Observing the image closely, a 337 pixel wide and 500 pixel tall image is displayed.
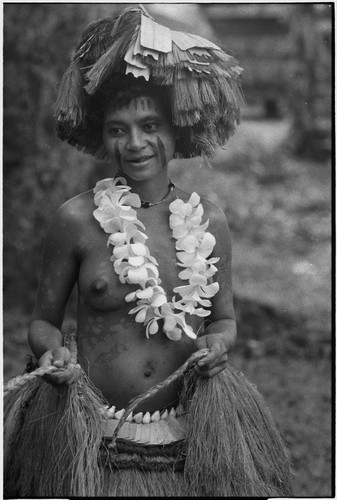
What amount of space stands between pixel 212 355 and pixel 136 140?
1.95ft

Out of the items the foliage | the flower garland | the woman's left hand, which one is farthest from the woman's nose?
the foliage

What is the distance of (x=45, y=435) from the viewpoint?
6.58ft

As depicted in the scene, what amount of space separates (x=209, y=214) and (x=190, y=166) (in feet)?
10.8

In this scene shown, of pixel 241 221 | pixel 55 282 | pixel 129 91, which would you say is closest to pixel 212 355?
pixel 55 282

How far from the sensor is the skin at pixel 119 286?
1992mm

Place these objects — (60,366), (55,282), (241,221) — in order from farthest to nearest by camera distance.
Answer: (241,221) → (55,282) → (60,366)

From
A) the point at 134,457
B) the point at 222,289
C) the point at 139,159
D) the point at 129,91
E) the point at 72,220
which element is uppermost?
the point at 129,91

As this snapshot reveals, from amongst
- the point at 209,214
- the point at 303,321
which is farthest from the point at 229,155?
the point at 209,214

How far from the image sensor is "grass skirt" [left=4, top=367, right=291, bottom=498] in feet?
6.37

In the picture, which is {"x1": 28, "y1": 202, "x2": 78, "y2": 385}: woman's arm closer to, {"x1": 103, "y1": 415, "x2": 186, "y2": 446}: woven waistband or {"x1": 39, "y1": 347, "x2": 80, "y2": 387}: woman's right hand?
{"x1": 39, "y1": 347, "x2": 80, "y2": 387}: woman's right hand

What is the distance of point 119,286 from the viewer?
78.8 inches

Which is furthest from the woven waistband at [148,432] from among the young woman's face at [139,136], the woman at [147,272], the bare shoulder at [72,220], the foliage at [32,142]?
the foliage at [32,142]

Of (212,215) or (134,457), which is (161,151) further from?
(134,457)

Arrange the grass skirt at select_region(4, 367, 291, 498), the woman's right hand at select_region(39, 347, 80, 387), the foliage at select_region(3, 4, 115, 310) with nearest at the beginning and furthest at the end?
the woman's right hand at select_region(39, 347, 80, 387)
the grass skirt at select_region(4, 367, 291, 498)
the foliage at select_region(3, 4, 115, 310)
